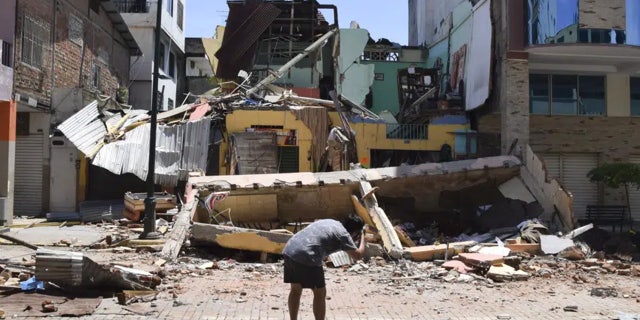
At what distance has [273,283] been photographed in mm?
9477

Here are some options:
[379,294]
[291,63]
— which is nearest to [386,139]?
[291,63]

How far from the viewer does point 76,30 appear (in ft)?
68.1

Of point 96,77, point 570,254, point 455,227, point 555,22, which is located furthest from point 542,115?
point 96,77

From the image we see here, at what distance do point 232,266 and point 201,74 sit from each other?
86.3 ft

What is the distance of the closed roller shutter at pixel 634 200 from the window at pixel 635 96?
1731mm

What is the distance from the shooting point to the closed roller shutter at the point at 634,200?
69.7 ft

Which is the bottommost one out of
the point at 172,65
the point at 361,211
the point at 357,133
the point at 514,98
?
the point at 361,211

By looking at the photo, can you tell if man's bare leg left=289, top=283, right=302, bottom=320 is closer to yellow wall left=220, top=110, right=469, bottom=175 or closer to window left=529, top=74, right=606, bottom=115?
yellow wall left=220, top=110, right=469, bottom=175

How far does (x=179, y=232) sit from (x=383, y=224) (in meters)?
4.51

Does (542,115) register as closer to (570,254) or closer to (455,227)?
(455,227)

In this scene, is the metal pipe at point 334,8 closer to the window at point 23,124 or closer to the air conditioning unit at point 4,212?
the window at point 23,124

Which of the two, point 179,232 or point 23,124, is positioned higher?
point 23,124

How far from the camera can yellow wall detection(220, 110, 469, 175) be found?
2052 centimetres

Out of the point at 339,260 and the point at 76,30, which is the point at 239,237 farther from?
the point at 76,30
